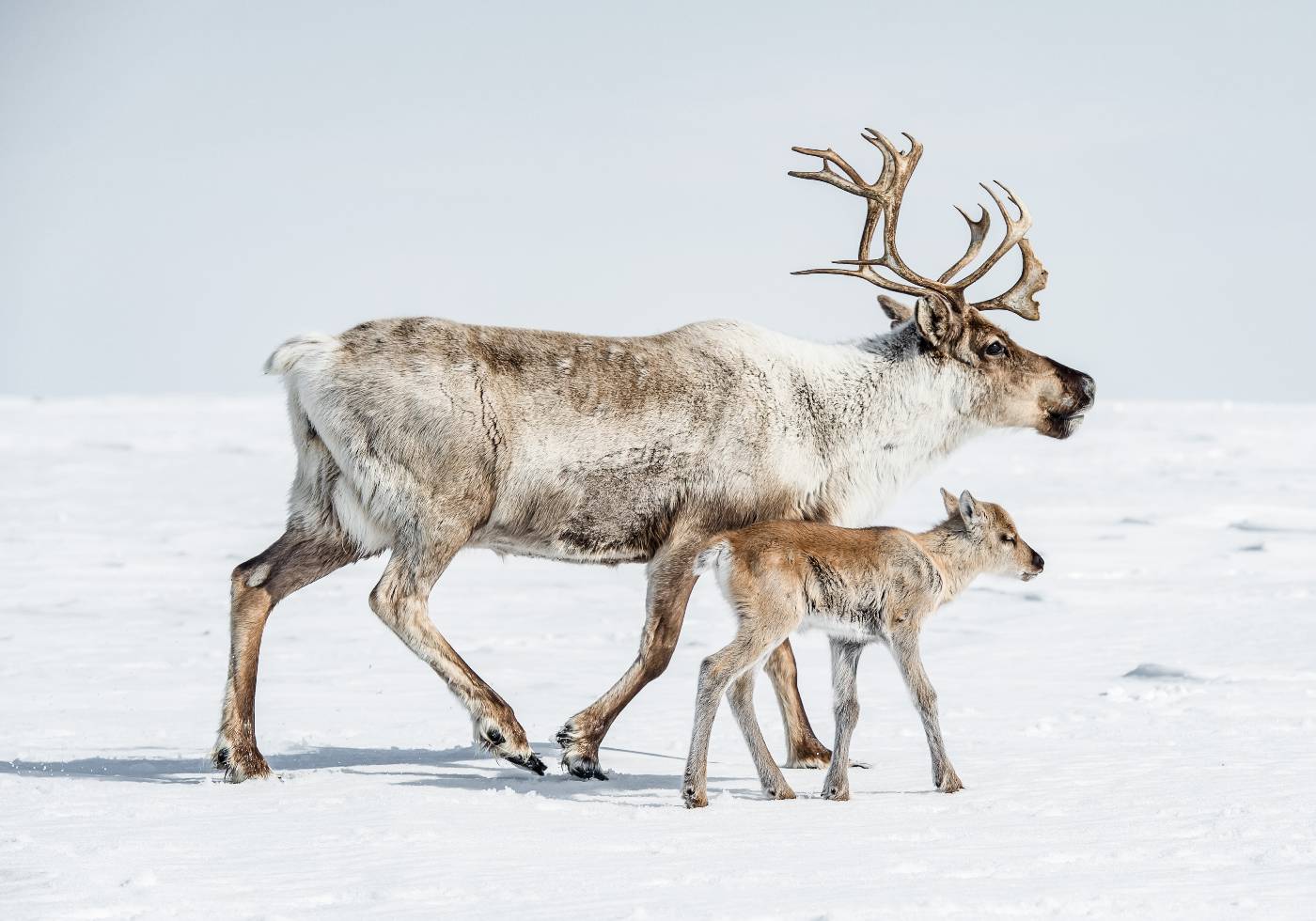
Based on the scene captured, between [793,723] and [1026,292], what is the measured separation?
2.68 m

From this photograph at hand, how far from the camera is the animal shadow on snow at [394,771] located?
725cm

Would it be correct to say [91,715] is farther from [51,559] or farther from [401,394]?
[51,559]

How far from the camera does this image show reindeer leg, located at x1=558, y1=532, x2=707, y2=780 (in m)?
7.47

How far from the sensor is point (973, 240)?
9094 millimetres

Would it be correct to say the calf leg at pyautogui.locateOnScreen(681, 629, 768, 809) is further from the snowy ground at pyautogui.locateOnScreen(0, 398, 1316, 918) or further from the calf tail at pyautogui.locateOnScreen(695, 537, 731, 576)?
the calf tail at pyautogui.locateOnScreen(695, 537, 731, 576)

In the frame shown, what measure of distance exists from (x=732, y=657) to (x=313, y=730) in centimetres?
348

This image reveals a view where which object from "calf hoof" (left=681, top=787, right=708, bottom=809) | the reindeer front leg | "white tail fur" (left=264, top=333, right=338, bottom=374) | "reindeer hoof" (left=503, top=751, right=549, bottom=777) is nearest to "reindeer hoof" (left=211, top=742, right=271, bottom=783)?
"reindeer hoof" (left=503, top=751, right=549, bottom=777)

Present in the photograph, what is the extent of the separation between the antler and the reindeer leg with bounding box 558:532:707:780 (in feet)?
6.01

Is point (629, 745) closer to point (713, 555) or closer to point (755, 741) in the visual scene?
point (755, 741)

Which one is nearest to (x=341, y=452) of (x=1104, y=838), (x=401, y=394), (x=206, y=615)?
(x=401, y=394)

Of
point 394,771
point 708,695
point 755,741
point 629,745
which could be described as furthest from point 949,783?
point 394,771

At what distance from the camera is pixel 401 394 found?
7559 mm

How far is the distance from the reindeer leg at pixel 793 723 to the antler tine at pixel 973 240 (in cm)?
227

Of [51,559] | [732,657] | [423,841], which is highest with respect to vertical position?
[732,657]
